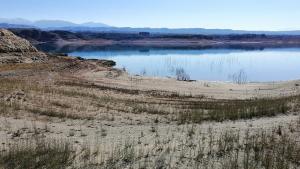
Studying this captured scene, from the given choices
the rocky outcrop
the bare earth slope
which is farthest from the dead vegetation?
the rocky outcrop

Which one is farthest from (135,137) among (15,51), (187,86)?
(15,51)

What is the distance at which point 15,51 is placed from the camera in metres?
49.5

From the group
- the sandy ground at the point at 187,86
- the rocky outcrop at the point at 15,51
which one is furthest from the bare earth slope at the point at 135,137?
the rocky outcrop at the point at 15,51

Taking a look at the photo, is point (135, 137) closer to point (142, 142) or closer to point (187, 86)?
point (142, 142)

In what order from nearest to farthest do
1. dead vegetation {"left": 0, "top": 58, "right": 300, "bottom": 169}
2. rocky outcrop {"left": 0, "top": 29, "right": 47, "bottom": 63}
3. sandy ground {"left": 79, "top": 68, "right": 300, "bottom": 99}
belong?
dead vegetation {"left": 0, "top": 58, "right": 300, "bottom": 169}, sandy ground {"left": 79, "top": 68, "right": 300, "bottom": 99}, rocky outcrop {"left": 0, "top": 29, "right": 47, "bottom": 63}

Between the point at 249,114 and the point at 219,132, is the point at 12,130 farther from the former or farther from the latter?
the point at 249,114

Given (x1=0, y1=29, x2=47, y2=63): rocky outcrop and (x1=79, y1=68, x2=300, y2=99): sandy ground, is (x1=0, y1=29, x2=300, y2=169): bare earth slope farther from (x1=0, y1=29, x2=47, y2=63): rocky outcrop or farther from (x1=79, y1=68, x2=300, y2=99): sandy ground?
(x1=0, y1=29, x2=47, y2=63): rocky outcrop

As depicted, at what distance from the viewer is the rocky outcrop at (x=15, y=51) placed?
46.7 meters

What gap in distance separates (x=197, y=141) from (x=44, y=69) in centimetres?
3414

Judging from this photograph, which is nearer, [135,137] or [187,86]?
[135,137]

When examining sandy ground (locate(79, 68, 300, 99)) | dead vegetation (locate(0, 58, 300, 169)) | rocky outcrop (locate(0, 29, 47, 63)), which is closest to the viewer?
dead vegetation (locate(0, 58, 300, 169))

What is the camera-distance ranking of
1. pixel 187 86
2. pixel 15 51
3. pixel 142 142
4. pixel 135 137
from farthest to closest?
pixel 15 51 < pixel 187 86 < pixel 135 137 < pixel 142 142

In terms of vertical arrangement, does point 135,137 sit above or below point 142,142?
below

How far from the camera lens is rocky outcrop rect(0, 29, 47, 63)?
46719 mm
